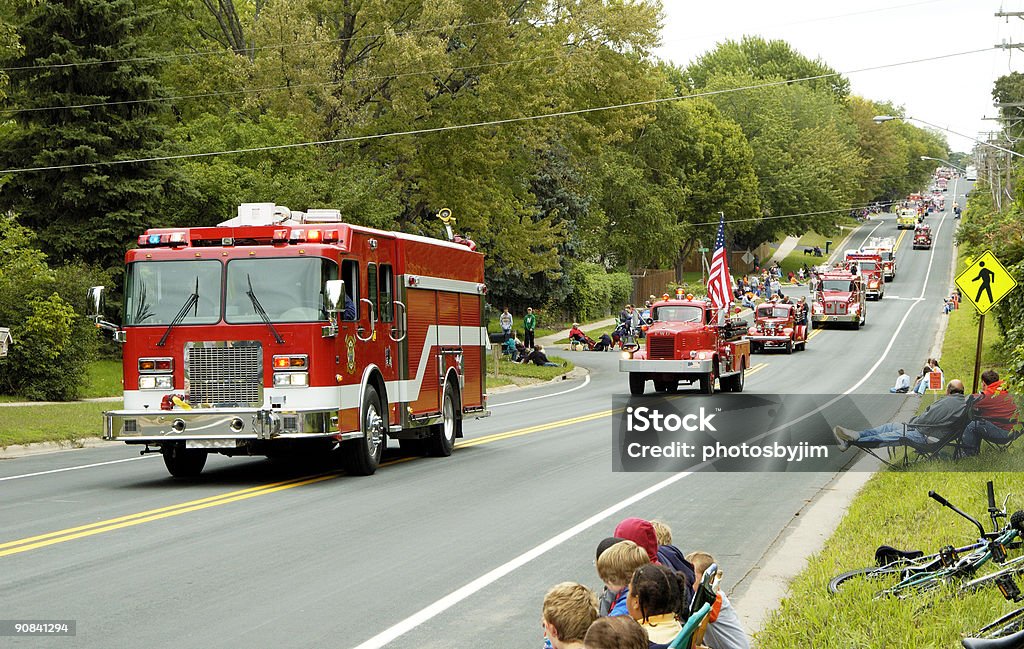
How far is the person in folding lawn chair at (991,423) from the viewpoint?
16391mm

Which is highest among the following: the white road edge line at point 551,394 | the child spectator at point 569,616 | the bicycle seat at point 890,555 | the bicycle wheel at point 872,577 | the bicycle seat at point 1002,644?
the bicycle seat at point 1002,644

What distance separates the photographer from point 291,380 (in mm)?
16016

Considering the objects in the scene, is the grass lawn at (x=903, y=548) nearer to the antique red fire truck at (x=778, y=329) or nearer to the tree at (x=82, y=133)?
the tree at (x=82, y=133)

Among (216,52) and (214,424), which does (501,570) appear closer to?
(214,424)

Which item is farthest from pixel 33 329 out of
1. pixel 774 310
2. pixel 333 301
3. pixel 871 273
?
pixel 871 273

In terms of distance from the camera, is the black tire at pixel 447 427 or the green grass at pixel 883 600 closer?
the green grass at pixel 883 600

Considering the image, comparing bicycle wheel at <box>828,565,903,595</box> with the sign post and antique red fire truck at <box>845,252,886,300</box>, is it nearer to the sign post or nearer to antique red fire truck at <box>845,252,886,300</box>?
the sign post

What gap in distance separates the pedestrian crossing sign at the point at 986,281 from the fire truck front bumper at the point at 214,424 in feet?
43.6

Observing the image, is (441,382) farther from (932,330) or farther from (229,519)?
(932,330)

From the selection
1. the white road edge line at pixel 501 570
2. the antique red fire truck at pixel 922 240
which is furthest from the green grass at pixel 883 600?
the antique red fire truck at pixel 922 240

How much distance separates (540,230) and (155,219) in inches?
616

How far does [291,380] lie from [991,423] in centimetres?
882

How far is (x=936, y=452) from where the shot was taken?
1678 centimetres

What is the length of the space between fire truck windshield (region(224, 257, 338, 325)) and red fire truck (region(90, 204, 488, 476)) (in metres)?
0.01
